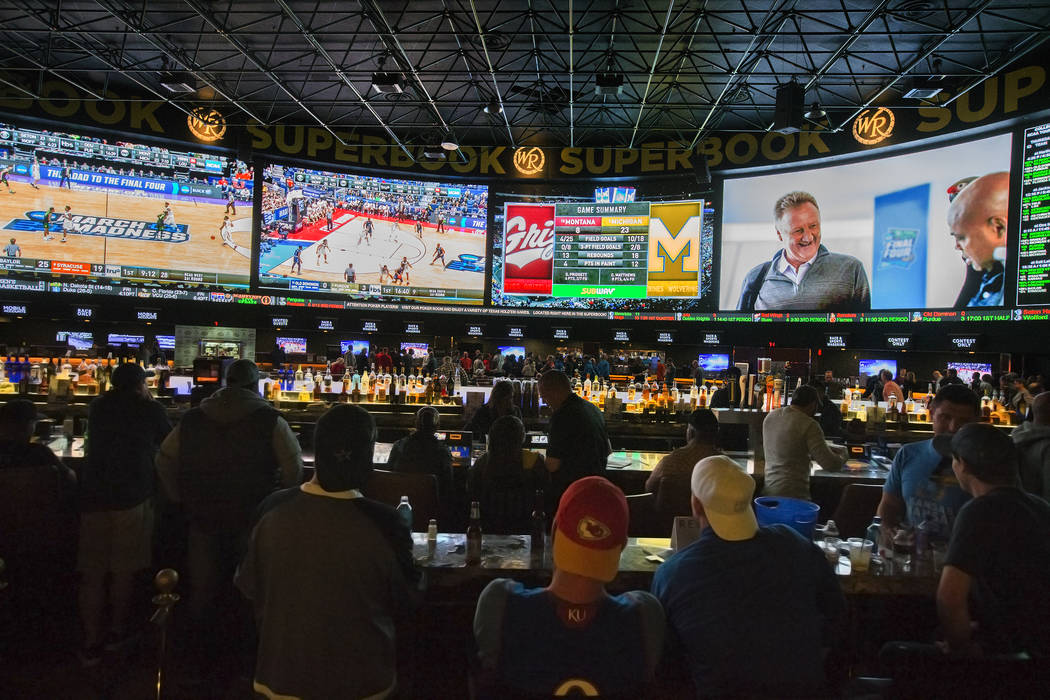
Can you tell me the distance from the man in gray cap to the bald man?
1306 centimetres

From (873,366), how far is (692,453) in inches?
508

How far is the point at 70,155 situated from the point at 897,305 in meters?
18.2

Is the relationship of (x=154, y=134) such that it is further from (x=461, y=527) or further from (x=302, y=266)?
(x=461, y=527)

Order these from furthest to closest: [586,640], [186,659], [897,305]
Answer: [897,305] → [186,659] → [586,640]

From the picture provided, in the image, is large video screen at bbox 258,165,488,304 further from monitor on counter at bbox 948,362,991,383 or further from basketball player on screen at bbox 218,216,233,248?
monitor on counter at bbox 948,362,991,383

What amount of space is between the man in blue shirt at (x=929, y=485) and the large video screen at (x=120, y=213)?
15.5 metres

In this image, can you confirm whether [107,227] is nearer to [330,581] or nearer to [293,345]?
[293,345]

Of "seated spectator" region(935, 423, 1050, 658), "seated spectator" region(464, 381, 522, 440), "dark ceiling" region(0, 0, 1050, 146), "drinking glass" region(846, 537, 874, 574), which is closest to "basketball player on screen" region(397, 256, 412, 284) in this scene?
"dark ceiling" region(0, 0, 1050, 146)

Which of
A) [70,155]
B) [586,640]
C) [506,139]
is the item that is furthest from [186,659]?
[506,139]

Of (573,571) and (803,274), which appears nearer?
(573,571)

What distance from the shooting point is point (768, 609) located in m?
1.74

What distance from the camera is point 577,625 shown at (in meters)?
1.61

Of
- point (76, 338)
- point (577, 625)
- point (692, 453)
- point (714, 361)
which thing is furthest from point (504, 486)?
point (76, 338)


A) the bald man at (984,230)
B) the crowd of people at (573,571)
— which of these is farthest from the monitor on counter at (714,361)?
the crowd of people at (573,571)
